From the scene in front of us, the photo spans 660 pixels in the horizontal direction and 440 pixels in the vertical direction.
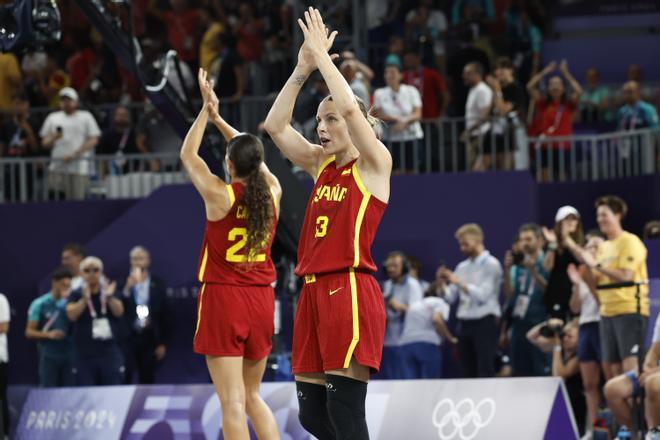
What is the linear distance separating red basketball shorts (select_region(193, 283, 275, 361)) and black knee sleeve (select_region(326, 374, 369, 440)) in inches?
75.2

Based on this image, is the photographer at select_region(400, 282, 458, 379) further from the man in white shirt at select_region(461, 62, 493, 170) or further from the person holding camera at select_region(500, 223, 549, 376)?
the man in white shirt at select_region(461, 62, 493, 170)

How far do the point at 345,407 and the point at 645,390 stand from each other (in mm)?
3479

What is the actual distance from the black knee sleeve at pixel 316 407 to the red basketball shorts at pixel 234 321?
160 cm

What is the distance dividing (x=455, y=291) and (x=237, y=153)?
588cm

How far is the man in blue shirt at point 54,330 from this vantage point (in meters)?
14.3

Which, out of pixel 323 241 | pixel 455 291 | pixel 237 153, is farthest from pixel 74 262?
pixel 323 241

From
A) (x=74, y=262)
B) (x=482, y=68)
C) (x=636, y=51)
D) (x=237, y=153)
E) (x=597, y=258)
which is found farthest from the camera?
(x=636, y=51)

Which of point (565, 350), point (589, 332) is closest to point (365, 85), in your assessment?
point (565, 350)

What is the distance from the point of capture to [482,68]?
53.7 feet

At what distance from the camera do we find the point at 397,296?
45.4 ft

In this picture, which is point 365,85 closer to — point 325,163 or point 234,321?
point 234,321

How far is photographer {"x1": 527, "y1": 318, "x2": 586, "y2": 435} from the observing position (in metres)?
12.3

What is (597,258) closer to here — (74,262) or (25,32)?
(25,32)

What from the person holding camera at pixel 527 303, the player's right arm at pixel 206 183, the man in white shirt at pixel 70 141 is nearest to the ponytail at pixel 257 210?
the player's right arm at pixel 206 183
